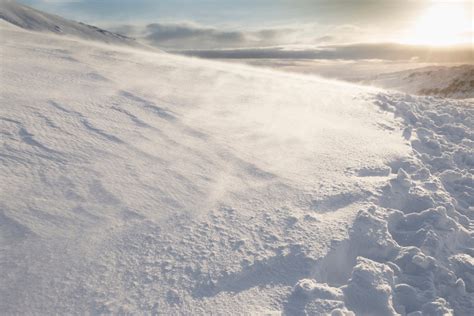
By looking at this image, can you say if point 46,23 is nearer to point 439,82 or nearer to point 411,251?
point 439,82

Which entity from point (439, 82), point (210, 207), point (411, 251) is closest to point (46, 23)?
point (210, 207)

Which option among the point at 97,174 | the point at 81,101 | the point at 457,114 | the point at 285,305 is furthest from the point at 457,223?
the point at 457,114

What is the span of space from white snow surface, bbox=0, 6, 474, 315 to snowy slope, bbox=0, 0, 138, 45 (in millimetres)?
10400

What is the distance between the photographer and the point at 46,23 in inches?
664

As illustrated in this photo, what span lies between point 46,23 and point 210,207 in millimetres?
16805

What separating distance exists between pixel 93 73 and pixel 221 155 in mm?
2598

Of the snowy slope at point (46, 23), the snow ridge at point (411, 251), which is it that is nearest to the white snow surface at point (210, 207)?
the snow ridge at point (411, 251)

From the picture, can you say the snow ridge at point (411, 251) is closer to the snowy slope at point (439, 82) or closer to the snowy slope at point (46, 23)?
the snowy slope at point (46, 23)

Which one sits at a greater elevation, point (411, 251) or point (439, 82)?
point (439, 82)

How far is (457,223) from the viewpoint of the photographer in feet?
11.3

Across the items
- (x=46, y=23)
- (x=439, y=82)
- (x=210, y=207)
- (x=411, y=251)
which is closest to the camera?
(x=411, y=251)

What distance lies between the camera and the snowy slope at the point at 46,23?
14584 mm

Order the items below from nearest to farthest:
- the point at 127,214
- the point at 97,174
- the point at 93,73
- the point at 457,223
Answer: the point at 127,214
the point at 97,174
the point at 457,223
the point at 93,73

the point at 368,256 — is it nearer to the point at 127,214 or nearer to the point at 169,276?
the point at 169,276
